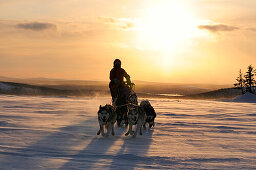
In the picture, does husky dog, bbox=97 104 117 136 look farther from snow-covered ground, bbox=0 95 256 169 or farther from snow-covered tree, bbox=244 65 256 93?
snow-covered tree, bbox=244 65 256 93

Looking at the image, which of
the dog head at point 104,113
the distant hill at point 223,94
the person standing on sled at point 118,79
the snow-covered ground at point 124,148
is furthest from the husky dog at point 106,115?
the distant hill at point 223,94

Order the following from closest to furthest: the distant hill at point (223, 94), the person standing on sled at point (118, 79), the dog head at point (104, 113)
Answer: the dog head at point (104, 113) → the person standing on sled at point (118, 79) → the distant hill at point (223, 94)

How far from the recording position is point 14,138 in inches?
269

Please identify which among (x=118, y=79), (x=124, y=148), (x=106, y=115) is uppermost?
(x=118, y=79)

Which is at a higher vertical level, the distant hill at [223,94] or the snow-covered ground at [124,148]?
the distant hill at [223,94]

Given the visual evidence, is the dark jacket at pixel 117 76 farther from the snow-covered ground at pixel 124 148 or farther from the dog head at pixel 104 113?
the dog head at pixel 104 113

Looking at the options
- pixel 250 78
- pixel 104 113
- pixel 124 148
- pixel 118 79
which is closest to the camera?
pixel 124 148

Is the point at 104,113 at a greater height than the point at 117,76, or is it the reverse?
the point at 117,76

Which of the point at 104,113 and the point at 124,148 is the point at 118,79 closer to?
the point at 104,113

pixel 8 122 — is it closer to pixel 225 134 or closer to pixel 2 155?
pixel 2 155

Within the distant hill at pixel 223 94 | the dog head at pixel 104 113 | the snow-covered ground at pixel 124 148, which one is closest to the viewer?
the snow-covered ground at pixel 124 148

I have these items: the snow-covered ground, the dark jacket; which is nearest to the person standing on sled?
the dark jacket

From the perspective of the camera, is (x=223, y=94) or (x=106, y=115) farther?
(x=223, y=94)

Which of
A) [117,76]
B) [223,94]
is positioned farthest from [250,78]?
[117,76]
